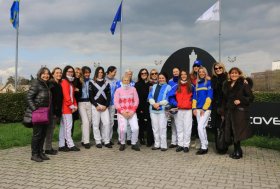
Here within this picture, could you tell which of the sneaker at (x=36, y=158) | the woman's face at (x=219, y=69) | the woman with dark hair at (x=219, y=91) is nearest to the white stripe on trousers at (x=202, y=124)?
the woman with dark hair at (x=219, y=91)

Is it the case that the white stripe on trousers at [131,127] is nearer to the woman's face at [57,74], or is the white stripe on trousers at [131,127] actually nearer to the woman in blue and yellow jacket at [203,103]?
the woman in blue and yellow jacket at [203,103]

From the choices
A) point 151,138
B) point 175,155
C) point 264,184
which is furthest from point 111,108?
point 264,184

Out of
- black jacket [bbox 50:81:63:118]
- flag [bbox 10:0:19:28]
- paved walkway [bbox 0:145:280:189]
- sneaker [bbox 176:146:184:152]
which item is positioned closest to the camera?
paved walkway [bbox 0:145:280:189]

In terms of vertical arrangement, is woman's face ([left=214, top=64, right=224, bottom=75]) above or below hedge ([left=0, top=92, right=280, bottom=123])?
above

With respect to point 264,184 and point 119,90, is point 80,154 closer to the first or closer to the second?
point 119,90

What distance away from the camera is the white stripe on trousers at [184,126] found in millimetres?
7492

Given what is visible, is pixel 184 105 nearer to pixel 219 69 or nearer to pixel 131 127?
pixel 219 69

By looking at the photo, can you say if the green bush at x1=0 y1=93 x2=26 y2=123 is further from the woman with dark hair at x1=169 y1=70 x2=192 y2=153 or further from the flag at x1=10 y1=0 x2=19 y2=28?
the woman with dark hair at x1=169 y1=70 x2=192 y2=153

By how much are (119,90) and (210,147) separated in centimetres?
257

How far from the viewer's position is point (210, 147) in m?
8.09

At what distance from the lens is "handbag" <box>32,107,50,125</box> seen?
20.9 ft

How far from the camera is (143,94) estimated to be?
26.6ft

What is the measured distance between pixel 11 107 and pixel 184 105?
8192mm

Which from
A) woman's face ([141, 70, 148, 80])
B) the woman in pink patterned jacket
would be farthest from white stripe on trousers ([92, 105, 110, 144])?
woman's face ([141, 70, 148, 80])
